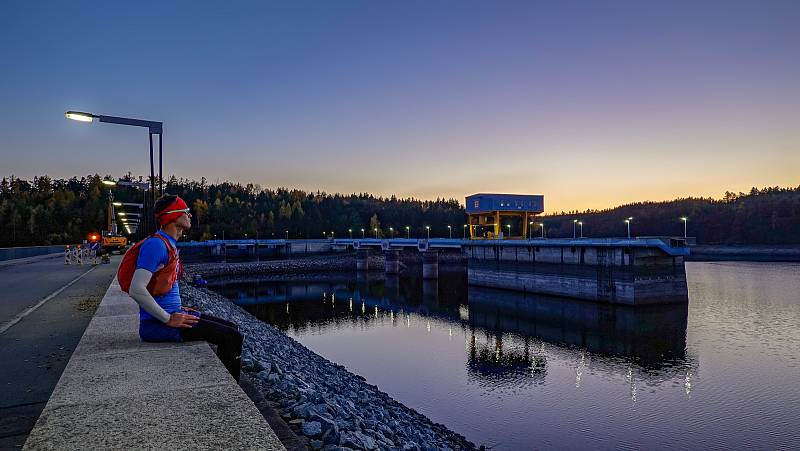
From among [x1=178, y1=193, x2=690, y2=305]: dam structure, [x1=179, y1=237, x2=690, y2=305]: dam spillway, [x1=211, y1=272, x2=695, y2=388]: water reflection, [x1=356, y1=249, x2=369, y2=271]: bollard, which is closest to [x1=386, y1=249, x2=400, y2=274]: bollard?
[x1=356, y1=249, x2=369, y2=271]: bollard

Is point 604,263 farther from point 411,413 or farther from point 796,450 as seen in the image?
point 411,413

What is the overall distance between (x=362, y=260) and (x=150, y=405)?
11011cm

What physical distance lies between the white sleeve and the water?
43.8 ft

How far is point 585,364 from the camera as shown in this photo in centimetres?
2597

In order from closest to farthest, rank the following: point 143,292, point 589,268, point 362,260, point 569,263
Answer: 1. point 143,292
2. point 589,268
3. point 569,263
4. point 362,260

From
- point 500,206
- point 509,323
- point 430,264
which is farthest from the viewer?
point 430,264

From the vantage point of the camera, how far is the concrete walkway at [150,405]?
347cm

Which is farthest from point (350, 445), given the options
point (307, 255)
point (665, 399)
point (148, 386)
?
point (307, 255)

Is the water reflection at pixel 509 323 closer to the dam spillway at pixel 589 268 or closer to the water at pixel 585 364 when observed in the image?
the water at pixel 585 364

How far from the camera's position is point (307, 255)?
5630 inches

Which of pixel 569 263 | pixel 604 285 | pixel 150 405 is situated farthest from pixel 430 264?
pixel 150 405

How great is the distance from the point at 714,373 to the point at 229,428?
26.6 m

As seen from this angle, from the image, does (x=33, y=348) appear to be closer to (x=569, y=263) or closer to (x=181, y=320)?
(x=181, y=320)

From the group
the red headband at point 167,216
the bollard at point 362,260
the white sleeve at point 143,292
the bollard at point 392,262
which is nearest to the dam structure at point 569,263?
the bollard at point 392,262
